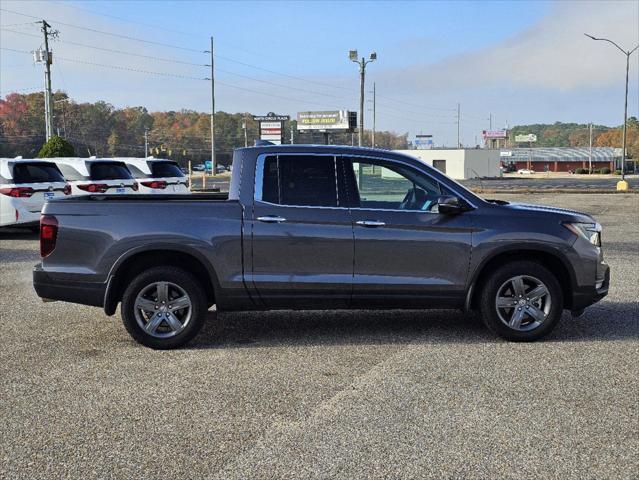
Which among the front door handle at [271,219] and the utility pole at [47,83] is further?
the utility pole at [47,83]

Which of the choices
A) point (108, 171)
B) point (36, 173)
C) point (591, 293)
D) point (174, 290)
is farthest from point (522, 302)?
point (108, 171)

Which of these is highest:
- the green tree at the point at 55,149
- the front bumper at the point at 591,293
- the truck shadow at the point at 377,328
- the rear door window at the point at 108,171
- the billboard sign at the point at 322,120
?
the billboard sign at the point at 322,120

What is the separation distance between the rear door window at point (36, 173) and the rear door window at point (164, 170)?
4443 millimetres

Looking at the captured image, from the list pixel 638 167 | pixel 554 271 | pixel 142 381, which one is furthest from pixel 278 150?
pixel 638 167

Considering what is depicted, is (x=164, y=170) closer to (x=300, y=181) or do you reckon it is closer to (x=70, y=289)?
(x=70, y=289)

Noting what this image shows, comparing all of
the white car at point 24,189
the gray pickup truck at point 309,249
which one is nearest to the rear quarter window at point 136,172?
the white car at point 24,189

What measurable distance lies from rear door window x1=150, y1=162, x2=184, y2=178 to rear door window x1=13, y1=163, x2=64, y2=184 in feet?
14.6

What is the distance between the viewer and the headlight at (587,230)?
252 inches

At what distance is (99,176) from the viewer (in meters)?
17.1

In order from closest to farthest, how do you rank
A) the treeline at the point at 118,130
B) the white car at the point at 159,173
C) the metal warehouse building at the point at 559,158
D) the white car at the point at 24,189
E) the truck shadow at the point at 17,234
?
the white car at the point at 24,189
the truck shadow at the point at 17,234
the white car at the point at 159,173
the treeline at the point at 118,130
the metal warehouse building at the point at 559,158

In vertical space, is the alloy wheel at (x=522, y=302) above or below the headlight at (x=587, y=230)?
below

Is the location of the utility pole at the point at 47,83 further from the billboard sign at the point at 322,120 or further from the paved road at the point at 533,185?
the billboard sign at the point at 322,120

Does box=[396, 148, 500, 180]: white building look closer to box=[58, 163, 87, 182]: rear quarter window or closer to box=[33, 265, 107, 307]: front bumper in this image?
box=[58, 163, 87, 182]: rear quarter window

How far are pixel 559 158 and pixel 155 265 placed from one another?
5659 inches
